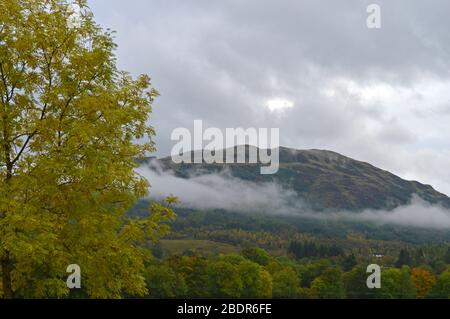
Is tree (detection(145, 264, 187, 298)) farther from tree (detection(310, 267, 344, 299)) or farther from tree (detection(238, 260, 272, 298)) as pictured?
tree (detection(310, 267, 344, 299))

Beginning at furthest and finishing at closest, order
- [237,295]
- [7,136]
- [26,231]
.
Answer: [237,295], [7,136], [26,231]

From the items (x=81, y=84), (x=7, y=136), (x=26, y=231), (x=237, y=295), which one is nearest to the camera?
(x=26, y=231)

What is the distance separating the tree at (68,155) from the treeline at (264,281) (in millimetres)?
93858

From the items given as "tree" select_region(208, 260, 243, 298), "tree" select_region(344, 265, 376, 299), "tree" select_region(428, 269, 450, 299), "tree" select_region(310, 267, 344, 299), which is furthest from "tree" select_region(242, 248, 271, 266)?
"tree" select_region(428, 269, 450, 299)

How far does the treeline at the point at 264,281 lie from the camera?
11494 centimetres

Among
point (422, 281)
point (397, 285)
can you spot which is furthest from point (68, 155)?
point (422, 281)

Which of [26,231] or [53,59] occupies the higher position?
[53,59]

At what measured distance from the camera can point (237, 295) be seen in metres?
122

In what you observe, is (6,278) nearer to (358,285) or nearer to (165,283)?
(165,283)

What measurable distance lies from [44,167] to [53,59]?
483 cm

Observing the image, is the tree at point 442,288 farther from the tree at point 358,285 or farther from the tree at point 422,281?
the tree at point 358,285

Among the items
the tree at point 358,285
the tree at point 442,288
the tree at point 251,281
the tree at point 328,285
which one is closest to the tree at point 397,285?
the tree at point 358,285
